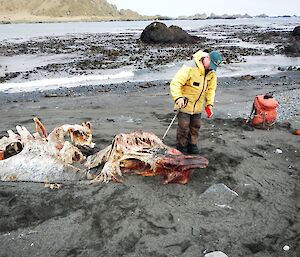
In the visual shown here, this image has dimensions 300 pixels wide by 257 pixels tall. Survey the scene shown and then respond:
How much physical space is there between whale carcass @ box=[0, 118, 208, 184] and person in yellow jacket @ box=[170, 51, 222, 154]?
0.85m

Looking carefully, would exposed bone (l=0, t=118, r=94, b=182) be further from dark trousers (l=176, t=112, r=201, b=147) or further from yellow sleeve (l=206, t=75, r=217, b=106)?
yellow sleeve (l=206, t=75, r=217, b=106)

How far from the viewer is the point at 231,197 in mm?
5289

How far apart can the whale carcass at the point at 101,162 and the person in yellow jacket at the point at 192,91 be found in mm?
845

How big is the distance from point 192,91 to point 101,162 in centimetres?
204

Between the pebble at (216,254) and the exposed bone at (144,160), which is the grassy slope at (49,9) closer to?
the exposed bone at (144,160)

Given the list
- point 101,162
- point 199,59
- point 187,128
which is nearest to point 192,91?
point 199,59

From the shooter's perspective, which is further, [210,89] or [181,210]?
[210,89]

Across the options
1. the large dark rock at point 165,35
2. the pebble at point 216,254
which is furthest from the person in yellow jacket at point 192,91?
the large dark rock at point 165,35

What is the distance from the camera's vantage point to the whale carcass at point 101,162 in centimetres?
550

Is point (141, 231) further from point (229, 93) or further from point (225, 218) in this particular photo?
point (229, 93)

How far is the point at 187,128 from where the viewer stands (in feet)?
21.6

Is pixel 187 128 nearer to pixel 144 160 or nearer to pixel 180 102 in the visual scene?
pixel 180 102

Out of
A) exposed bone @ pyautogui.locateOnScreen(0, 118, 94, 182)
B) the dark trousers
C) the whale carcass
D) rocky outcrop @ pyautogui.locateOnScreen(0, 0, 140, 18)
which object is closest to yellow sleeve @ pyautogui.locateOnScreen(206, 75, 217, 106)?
the dark trousers

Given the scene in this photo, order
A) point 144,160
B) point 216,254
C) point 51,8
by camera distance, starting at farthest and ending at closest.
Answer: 1. point 51,8
2. point 144,160
3. point 216,254
